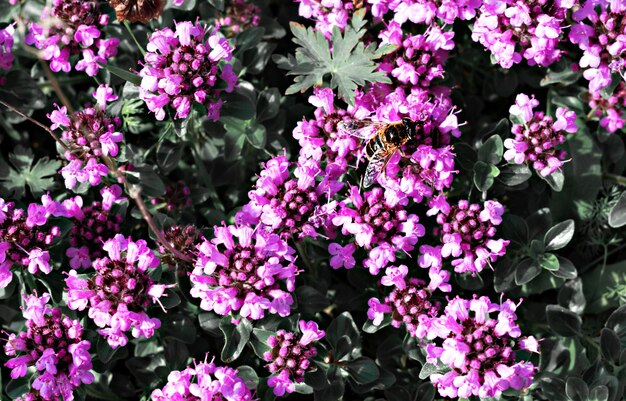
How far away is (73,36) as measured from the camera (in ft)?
11.9

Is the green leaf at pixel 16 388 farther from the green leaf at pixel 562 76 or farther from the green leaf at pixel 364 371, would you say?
the green leaf at pixel 562 76

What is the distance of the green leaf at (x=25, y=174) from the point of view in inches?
150

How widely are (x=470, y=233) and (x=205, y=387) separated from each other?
53.3 inches

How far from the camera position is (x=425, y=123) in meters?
3.29

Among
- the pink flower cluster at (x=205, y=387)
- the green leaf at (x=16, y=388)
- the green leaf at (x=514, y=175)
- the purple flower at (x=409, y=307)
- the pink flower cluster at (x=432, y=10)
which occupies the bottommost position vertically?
the green leaf at (x=16, y=388)

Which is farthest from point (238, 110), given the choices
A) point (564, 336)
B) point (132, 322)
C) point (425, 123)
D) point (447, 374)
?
point (564, 336)

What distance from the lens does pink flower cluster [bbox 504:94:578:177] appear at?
3.39 m

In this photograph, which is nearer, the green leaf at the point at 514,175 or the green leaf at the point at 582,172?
the green leaf at the point at 514,175

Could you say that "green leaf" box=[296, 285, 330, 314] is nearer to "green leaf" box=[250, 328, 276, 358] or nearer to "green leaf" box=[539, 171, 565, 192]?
"green leaf" box=[250, 328, 276, 358]

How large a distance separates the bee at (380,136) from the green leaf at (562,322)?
1.16 metres

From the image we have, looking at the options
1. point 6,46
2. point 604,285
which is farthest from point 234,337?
point 604,285

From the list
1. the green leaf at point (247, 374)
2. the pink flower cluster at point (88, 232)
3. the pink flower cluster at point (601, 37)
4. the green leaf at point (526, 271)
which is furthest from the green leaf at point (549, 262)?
the pink flower cluster at point (88, 232)

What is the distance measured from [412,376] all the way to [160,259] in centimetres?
142

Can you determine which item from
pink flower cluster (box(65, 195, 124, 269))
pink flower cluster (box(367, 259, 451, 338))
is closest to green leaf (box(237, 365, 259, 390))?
pink flower cluster (box(367, 259, 451, 338))
